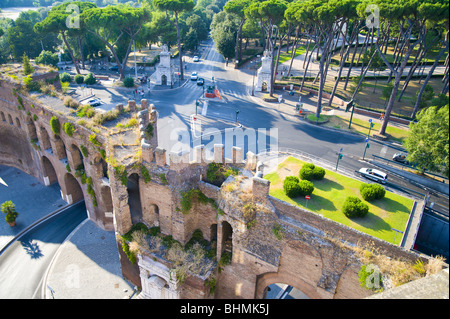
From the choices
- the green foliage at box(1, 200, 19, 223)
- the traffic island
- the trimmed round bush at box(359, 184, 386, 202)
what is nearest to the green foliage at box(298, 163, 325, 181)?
the trimmed round bush at box(359, 184, 386, 202)

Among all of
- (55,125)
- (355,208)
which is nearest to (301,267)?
(355,208)

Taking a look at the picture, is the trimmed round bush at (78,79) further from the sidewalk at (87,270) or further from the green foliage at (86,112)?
the sidewalk at (87,270)

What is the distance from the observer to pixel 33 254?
3022cm

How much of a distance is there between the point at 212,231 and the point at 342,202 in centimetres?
1339

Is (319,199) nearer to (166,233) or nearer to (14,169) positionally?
(166,233)

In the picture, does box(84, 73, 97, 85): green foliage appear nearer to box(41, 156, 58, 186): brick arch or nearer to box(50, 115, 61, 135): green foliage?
box(41, 156, 58, 186): brick arch

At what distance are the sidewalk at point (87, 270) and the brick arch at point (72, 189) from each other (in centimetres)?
490

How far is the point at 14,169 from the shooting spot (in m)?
41.8

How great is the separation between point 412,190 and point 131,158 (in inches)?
1004

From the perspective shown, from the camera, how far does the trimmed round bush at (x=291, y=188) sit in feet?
97.5

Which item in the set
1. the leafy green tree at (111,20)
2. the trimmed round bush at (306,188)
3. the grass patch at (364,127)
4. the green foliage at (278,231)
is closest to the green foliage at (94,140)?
the green foliage at (278,231)

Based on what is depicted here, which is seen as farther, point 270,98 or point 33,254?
point 270,98

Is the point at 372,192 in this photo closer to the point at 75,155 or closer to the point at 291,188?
the point at 291,188
